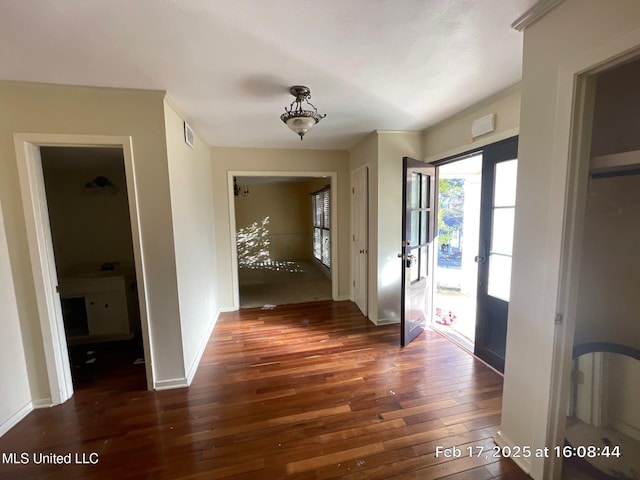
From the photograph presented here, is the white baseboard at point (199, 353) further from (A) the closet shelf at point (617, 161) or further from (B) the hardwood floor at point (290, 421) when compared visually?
(A) the closet shelf at point (617, 161)

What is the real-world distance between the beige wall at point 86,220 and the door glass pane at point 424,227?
3430mm

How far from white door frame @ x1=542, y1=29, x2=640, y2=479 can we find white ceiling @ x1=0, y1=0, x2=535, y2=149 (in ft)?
1.41

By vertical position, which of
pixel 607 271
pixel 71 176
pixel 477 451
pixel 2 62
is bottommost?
pixel 477 451

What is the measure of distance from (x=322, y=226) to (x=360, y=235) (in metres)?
2.86

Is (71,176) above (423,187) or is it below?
above

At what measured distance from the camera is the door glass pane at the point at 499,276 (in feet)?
7.35

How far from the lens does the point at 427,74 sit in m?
1.81

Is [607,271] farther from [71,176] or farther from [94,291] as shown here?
[71,176]

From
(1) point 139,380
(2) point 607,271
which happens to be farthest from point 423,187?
(1) point 139,380

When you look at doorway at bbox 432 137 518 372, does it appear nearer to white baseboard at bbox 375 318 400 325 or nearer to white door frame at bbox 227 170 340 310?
white baseboard at bbox 375 318 400 325

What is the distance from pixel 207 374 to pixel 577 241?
8.94 ft

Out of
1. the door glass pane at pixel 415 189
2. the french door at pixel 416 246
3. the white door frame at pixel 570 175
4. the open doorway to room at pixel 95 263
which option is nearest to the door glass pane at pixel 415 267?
the french door at pixel 416 246

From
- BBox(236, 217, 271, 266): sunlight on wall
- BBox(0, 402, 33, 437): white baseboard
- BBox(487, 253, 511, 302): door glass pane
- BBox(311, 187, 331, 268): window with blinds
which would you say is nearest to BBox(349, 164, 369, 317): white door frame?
BBox(487, 253, 511, 302): door glass pane

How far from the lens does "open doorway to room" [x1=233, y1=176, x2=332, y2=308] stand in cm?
647
